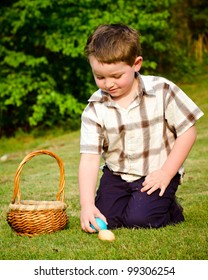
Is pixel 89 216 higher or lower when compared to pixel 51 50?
higher

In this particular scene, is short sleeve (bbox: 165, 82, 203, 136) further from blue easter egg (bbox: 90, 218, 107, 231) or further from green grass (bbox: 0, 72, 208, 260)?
blue easter egg (bbox: 90, 218, 107, 231)

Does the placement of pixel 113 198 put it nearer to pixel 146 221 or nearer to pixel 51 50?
pixel 146 221

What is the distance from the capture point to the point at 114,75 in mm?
4289

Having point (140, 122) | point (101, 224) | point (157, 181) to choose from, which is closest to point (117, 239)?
point (101, 224)

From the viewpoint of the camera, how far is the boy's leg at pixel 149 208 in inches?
183

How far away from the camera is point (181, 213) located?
4938 mm

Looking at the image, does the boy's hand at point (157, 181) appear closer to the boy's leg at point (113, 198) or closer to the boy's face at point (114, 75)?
the boy's leg at point (113, 198)

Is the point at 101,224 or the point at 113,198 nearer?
the point at 101,224

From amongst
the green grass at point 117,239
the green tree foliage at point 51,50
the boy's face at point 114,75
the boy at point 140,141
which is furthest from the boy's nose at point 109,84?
the green tree foliage at point 51,50

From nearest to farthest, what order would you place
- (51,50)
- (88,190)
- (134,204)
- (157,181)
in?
1. (88,190)
2. (157,181)
3. (134,204)
4. (51,50)

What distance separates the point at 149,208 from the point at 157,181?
222 millimetres

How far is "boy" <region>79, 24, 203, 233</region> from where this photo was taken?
4.58m

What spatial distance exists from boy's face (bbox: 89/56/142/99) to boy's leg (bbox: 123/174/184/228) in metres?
0.81
